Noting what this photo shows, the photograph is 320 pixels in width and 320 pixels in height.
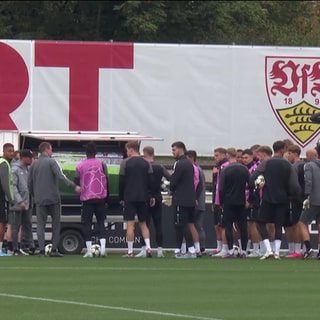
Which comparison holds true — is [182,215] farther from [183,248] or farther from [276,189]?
[276,189]

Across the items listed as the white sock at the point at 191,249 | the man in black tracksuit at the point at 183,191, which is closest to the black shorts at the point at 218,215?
the man in black tracksuit at the point at 183,191

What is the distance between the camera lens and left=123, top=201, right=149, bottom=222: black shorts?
22875 millimetres

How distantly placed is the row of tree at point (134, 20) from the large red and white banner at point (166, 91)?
19.6 meters

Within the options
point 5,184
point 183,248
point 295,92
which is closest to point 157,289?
point 183,248

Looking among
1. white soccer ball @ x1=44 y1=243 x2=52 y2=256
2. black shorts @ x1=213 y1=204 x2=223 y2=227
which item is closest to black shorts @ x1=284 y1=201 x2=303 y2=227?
black shorts @ x1=213 y1=204 x2=223 y2=227

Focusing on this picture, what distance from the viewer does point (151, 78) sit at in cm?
2719

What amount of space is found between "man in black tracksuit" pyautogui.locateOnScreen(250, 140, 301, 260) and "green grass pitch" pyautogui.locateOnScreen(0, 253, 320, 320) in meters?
0.83

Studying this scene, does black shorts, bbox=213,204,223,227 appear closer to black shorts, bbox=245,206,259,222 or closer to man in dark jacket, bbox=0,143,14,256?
black shorts, bbox=245,206,259,222

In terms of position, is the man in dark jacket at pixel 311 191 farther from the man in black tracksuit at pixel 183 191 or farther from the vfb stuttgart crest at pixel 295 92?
the vfb stuttgart crest at pixel 295 92

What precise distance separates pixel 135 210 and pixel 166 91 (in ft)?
15.8

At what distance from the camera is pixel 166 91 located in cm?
2717

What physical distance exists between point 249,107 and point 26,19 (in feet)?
75.0

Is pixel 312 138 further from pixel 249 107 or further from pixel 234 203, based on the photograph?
pixel 234 203

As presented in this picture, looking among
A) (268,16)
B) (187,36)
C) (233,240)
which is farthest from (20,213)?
(268,16)
